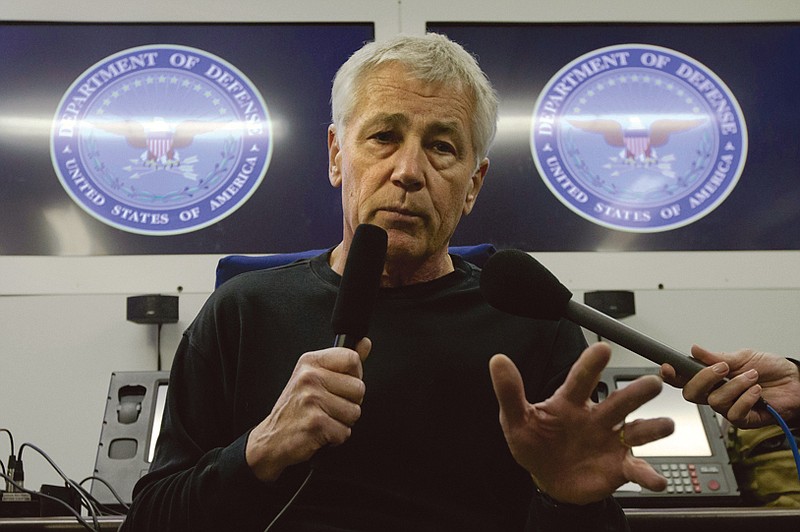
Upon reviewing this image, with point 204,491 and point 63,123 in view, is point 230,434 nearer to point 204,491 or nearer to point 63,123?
point 204,491

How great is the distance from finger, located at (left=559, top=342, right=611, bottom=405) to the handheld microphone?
0.15ft

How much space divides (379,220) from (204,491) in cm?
50

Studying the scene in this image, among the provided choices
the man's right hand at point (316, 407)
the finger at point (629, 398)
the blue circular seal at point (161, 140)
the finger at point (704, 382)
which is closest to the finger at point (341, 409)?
the man's right hand at point (316, 407)

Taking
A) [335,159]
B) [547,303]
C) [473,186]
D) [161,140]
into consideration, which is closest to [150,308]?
[161,140]

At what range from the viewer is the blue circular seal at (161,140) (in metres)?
2.62

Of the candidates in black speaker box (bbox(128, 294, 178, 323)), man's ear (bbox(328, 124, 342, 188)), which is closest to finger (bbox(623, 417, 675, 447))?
man's ear (bbox(328, 124, 342, 188))

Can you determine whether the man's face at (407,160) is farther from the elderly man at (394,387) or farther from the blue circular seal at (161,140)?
the blue circular seal at (161,140)

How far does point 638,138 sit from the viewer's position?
8.94ft

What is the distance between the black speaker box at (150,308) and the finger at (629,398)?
5.72 feet

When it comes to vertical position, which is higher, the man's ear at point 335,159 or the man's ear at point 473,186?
the man's ear at point 335,159

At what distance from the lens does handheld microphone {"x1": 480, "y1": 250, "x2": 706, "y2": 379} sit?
0.91m

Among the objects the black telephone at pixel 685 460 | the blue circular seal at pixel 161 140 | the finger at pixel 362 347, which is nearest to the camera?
the finger at pixel 362 347

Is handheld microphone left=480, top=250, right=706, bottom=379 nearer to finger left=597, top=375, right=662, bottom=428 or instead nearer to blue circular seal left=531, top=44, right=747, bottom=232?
finger left=597, top=375, right=662, bottom=428

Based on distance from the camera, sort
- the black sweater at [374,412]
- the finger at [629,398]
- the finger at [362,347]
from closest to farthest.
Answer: the finger at [629,398], the finger at [362,347], the black sweater at [374,412]
